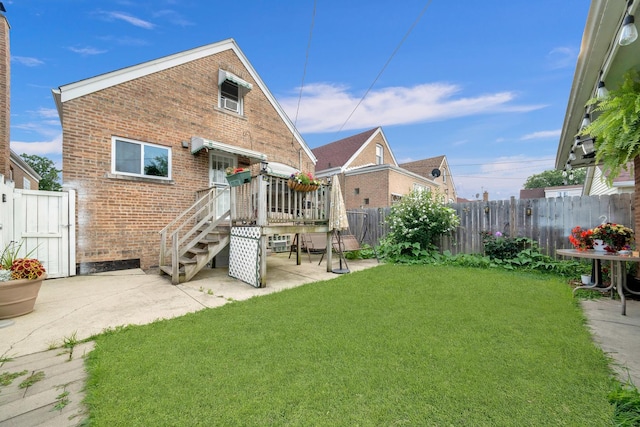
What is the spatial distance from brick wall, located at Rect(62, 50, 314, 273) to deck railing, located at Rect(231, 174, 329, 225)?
2554 mm

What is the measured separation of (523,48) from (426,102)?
10.7 feet

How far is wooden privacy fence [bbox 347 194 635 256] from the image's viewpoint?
5980 mm

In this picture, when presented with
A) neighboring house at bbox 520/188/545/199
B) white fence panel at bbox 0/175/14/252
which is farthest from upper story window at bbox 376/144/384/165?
neighboring house at bbox 520/188/545/199

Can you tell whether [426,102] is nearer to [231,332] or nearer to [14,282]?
[231,332]

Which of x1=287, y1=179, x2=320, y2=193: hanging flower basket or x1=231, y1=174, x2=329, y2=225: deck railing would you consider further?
x1=287, y1=179, x2=320, y2=193: hanging flower basket

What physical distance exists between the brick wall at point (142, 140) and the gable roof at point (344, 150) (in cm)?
1111

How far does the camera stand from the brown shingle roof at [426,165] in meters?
25.5

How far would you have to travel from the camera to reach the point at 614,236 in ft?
14.4

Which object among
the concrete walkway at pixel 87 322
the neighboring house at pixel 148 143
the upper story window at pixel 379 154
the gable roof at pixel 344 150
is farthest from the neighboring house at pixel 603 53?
the upper story window at pixel 379 154

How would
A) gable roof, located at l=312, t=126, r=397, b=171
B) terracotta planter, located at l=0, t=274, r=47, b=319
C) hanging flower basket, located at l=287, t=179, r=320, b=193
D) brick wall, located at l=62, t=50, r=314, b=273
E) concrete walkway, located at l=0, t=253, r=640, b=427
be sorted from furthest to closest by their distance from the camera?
gable roof, located at l=312, t=126, r=397, b=171 → brick wall, located at l=62, t=50, r=314, b=273 → hanging flower basket, located at l=287, t=179, r=320, b=193 → terracotta planter, located at l=0, t=274, r=47, b=319 → concrete walkway, located at l=0, t=253, r=640, b=427

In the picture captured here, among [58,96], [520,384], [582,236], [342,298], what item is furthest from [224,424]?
[58,96]

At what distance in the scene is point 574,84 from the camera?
3311 mm

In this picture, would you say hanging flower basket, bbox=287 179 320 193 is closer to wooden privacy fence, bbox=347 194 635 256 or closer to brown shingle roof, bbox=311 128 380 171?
wooden privacy fence, bbox=347 194 635 256

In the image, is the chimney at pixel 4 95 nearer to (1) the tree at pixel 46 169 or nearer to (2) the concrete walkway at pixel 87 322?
(2) the concrete walkway at pixel 87 322
